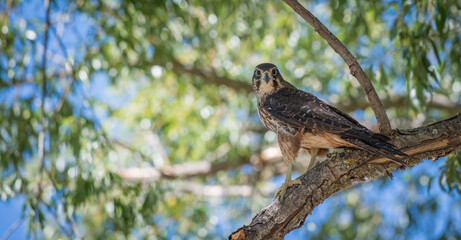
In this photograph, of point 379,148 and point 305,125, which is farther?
point 305,125

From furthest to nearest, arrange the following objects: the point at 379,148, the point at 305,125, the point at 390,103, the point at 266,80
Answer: the point at 390,103
the point at 266,80
the point at 305,125
the point at 379,148

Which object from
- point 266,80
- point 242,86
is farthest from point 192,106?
point 266,80

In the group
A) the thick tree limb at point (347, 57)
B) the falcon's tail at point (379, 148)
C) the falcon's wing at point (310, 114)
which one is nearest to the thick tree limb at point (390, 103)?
the falcon's wing at point (310, 114)

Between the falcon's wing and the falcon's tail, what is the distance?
4 cm

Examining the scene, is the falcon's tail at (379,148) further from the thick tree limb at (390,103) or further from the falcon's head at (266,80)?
the thick tree limb at (390,103)

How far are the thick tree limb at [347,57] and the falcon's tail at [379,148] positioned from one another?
0.21m

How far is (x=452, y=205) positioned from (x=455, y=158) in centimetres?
273

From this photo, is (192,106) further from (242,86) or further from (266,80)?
(266,80)

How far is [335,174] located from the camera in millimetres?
3369

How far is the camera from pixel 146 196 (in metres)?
5.38

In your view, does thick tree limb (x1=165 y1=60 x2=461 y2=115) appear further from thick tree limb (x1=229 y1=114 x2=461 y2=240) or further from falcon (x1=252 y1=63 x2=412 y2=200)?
thick tree limb (x1=229 y1=114 x2=461 y2=240)

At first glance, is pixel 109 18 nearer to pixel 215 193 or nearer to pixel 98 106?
pixel 98 106

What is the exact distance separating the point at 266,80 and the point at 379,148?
4.13 ft

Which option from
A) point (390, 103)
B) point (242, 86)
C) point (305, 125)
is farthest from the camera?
point (242, 86)
